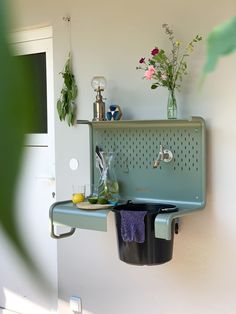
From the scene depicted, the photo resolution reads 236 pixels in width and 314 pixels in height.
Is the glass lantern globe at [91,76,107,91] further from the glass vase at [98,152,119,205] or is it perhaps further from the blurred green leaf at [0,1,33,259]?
the blurred green leaf at [0,1,33,259]

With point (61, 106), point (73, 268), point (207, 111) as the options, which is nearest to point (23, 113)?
point (207, 111)

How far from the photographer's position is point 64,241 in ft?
10.7

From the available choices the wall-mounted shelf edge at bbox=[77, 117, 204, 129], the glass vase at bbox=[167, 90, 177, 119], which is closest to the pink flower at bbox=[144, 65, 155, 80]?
the glass vase at bbox=[167, 90, 177, 119]

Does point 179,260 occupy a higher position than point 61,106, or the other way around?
point 61,106

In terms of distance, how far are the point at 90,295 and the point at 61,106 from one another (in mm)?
1233

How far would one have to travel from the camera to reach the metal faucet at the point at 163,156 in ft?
8.96

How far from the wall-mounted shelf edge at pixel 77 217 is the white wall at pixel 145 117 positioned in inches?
16.1

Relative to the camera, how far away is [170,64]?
2660mm

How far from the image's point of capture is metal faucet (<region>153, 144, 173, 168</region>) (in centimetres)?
273

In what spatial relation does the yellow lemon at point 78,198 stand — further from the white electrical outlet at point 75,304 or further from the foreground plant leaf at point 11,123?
the foreground plant leaf at point 11,123

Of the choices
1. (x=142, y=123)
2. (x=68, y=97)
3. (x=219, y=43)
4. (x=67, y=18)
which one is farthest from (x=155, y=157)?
(x=219, y=43)

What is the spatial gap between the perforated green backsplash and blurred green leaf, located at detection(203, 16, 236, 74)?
7.57 feet

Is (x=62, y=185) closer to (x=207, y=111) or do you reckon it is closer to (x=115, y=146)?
(x=115, y=146)

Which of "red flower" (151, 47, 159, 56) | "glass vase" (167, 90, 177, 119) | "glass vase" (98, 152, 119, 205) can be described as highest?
"red flower" (151, 47, 159, 56)
